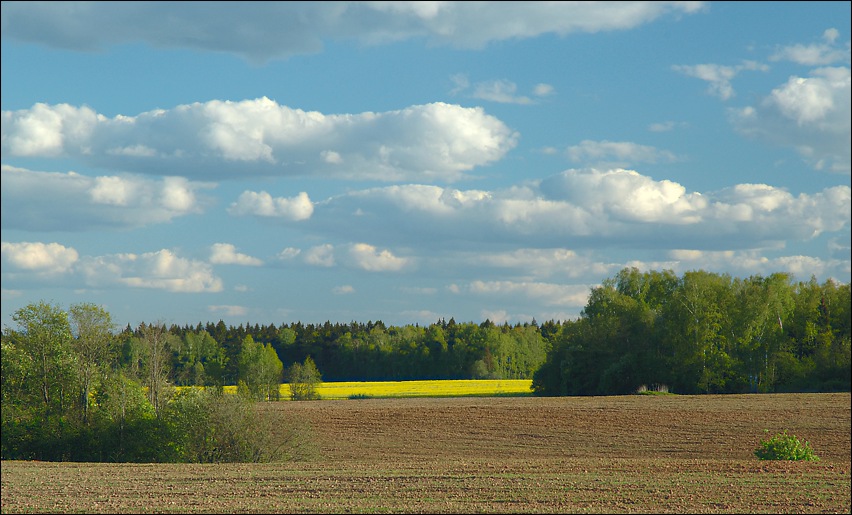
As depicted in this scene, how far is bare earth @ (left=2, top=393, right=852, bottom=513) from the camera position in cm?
2103

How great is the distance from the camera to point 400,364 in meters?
148

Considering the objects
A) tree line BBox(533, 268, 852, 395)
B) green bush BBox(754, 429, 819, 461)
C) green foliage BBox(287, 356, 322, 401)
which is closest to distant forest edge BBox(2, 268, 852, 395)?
tree line BBox(533, 268, 852, 395)

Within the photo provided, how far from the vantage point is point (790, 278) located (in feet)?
232

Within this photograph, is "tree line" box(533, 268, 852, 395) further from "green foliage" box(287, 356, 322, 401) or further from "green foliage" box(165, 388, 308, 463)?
"green foliage" box(165, 388, 308, 463)

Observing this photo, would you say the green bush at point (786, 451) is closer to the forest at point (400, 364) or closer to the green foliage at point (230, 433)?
the forest at point (400, 364)

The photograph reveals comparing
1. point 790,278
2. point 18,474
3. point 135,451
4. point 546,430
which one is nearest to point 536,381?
point 790,278

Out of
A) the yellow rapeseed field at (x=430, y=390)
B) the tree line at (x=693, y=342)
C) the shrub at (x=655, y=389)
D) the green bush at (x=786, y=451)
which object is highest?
the tree line at (x=693, y=342)

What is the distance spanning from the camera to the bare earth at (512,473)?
21031mm

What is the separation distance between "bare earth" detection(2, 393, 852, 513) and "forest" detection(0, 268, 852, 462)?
416 centimetres

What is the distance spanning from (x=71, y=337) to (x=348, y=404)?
31566mm

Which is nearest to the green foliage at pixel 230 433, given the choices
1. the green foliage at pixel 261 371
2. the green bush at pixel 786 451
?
the green bush at pixel 786 451

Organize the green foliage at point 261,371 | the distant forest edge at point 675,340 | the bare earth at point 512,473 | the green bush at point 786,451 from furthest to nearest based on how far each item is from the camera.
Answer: the green foliage at point 261,371
the distant forest edge at point 675,340
the green bush at point 786,451
the bare earth at point 512,473

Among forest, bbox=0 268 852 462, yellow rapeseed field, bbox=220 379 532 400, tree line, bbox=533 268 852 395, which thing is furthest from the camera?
yellow rapeseed field, bbox=220 379 532 400

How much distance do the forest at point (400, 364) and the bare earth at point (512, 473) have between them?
4159 millimetres
